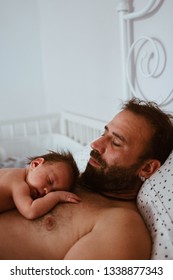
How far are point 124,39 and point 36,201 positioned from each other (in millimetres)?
867

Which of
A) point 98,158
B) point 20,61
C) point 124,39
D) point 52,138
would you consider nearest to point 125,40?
point 124,39

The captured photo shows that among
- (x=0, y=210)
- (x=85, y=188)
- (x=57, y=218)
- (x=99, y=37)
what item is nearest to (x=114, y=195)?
(x=85, y=188)

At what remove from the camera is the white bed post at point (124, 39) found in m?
1.27

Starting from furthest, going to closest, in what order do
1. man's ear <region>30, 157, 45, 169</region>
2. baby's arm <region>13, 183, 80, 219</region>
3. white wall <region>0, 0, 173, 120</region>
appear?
white wall <region>0, 0, 173, 120</region>
man's ear <region>30, 157, 45, 169</region>
baby's arm <region>13, 183, 80, 219</region>

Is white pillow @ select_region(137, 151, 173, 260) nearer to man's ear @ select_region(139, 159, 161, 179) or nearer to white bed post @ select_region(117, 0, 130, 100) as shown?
man's ear @ select_region(139, 159, 161, 179)

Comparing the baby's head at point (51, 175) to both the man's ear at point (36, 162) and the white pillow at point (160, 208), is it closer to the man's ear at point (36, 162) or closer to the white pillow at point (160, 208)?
the man's ear at point (36, 162)

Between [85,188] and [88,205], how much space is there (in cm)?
12

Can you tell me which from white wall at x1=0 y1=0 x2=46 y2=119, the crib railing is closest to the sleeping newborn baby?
the crib railing

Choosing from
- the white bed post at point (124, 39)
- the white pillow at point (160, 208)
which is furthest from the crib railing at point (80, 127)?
the white pillow at point (160, 208)

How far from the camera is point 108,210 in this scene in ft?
2.43

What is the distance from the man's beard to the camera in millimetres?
871
